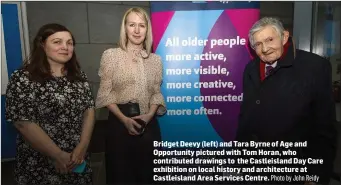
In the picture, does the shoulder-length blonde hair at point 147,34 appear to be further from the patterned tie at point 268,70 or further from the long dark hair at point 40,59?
the patterned tie at point 268,70

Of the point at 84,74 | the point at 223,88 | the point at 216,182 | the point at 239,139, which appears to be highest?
the point at 84,74

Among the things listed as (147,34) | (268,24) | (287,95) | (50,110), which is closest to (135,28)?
(147,34)

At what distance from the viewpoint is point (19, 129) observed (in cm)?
147

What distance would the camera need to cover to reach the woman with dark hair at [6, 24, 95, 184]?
4.70ft

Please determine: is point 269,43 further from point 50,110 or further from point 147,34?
point 50,110

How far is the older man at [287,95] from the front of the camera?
58.4 inches

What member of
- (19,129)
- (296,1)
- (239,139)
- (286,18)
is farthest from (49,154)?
(296,1)

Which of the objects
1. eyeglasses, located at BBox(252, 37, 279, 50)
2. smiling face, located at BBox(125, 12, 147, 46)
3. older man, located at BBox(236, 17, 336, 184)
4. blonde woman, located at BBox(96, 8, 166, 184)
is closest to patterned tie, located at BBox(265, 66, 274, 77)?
older man, located at BBox(236, 17, 336, 184)

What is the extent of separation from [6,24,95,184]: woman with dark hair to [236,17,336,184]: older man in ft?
3.27

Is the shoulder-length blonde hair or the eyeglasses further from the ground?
the shoulder-length blonde hair

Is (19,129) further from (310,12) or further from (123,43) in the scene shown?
(310,12)

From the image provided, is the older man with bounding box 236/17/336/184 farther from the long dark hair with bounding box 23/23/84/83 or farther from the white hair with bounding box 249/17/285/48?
the long dark hair with bounding box 23/23/84/83

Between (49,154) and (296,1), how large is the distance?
1.71 m

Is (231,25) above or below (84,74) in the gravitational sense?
above
